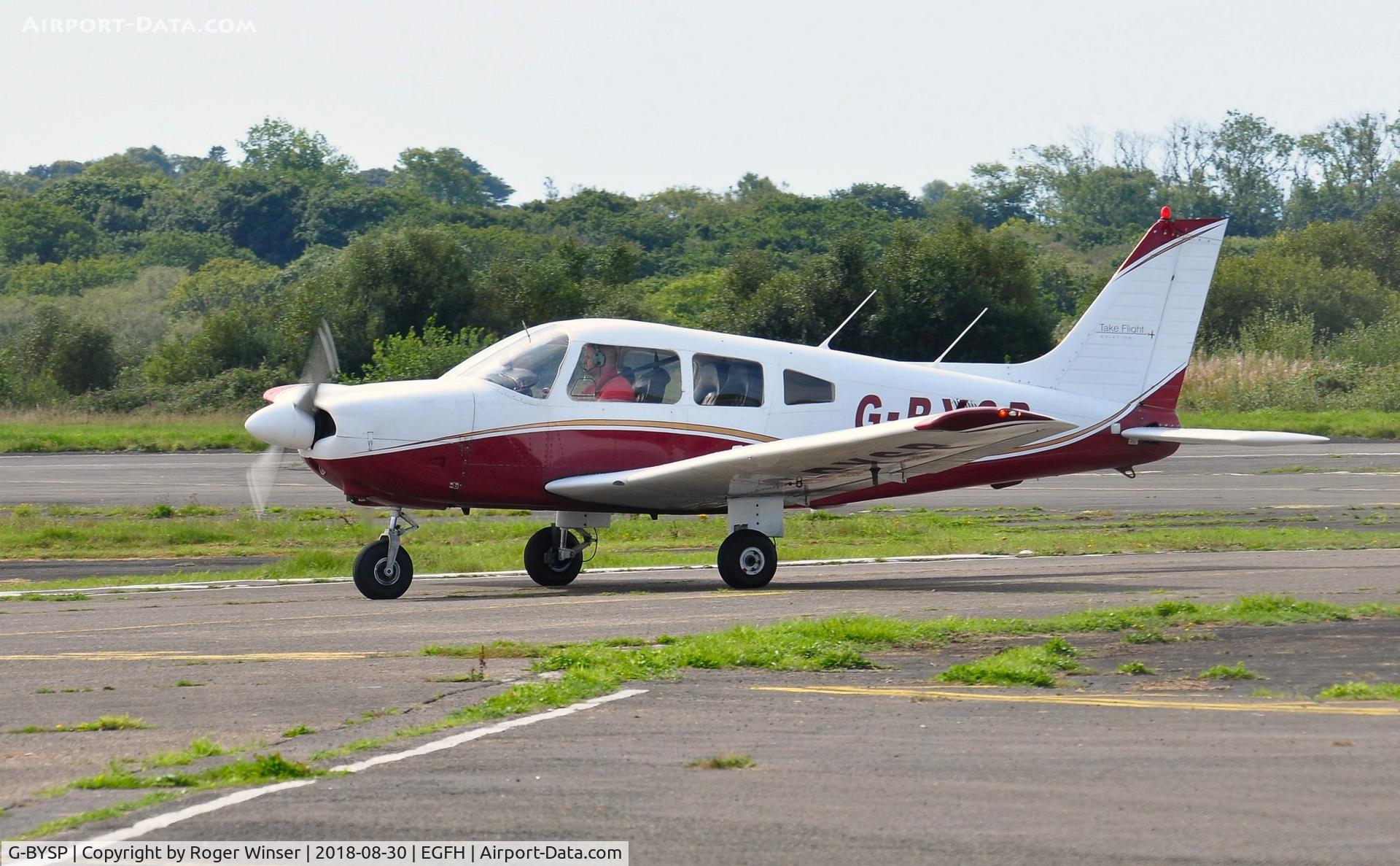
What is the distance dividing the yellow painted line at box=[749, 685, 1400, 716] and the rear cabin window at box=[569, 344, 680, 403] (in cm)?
710

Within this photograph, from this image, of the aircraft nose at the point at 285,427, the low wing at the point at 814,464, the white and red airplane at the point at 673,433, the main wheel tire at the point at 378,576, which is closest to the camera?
the low wing at the point at 814,464

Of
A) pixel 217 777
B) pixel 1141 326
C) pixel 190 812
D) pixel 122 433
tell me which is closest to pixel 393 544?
pixel 217 777

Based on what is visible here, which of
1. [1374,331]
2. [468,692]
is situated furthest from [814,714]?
[1374,331]

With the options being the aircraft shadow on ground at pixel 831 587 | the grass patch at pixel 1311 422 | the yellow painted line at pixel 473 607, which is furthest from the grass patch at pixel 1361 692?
the grass patch at pixel 1311 422

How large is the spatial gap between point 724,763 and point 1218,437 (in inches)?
423

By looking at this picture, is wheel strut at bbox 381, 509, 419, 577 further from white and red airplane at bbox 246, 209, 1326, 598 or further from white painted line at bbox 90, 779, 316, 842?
white painted line at bbox 90, 779, 316, 842

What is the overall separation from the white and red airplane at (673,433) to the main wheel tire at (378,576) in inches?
0.6

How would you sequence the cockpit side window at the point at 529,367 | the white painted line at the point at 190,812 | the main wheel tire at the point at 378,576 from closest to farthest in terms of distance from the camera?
1. the white painted line at the point at 190,812
2. the main wheel tire at the point at 378,576
3. the cockpit side window at the point at 529,367

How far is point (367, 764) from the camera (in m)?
6.85

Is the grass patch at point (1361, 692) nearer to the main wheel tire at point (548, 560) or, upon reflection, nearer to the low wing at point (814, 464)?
the low wing at point (814, 464)

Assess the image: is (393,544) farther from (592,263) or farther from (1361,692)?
(592,263)

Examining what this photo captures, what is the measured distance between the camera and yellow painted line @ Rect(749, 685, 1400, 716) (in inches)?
312

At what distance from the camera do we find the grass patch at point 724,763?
675 centimetres

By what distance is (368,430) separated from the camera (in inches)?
582
